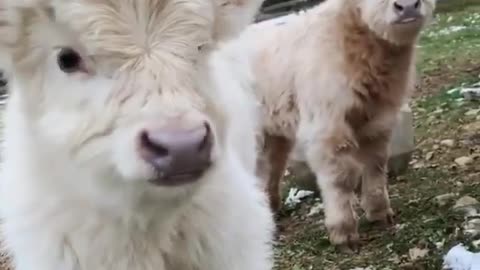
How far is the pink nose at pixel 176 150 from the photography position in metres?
2.70

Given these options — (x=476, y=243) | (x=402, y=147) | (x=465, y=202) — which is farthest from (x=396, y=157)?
(x=476, y=243)

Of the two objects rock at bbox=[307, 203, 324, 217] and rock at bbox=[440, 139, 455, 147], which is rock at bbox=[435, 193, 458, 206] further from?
rock at bbox=[440, 139, 455, 147]

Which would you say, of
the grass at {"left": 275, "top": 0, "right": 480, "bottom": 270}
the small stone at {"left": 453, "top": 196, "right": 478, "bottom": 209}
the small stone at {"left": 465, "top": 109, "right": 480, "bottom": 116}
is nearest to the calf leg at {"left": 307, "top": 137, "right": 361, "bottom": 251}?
the grass at {"left": 275, "top": 0, "right": 480, "bottom": 270}

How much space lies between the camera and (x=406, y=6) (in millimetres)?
6449

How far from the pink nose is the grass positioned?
2.82 m

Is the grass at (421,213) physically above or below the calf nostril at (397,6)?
below

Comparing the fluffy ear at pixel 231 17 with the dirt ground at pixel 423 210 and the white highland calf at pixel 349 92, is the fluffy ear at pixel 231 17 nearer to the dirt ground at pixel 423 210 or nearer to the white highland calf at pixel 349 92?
the dirt ground at pixel 423 210

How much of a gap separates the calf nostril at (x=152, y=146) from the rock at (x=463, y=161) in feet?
16.5

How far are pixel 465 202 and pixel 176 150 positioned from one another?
4011 mm

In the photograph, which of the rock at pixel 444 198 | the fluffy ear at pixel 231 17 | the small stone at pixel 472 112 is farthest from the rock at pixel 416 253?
the small stone at pixel 472 112

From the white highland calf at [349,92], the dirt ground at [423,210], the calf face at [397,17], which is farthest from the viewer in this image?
the white highland calf at [349,92]

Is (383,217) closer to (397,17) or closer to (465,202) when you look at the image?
(465,202)

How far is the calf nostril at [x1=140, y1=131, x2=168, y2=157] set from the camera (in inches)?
106

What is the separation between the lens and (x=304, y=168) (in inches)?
304
